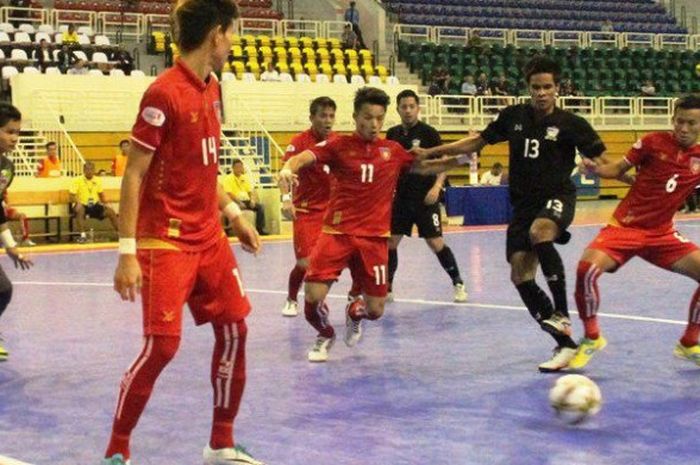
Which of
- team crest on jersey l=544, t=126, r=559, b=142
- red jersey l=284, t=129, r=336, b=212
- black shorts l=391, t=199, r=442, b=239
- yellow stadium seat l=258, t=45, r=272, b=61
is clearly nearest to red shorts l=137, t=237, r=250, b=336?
team crest on jersey l=544, t=126, r=559, b=142

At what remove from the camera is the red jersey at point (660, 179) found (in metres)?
7.32

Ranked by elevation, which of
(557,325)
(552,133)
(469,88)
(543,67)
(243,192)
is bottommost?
(557,325)

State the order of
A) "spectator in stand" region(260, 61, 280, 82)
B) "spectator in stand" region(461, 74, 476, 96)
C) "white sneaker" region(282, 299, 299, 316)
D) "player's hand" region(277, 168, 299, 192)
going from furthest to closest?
"spectator in stand" region(461, 74, 476, 96)
"spectator in stand" region(260, 61, 280, 82)
"white sneaker" region(282, 299, 299, 316)
"player's hand" region(277, 168, 299, 192)

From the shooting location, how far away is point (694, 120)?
23.6 feet

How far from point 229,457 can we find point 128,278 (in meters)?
1.01

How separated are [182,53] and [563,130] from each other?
3.51m

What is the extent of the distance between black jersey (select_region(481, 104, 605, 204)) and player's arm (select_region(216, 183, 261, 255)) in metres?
2.98

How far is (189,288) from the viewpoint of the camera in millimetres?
4805

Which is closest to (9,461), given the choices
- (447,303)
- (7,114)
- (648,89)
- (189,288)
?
(189,288)

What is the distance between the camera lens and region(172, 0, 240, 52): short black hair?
4.68 m

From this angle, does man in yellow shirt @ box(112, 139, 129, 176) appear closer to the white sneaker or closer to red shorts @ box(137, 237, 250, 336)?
the white sneaker

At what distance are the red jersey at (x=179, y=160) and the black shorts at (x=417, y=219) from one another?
6.51 meters

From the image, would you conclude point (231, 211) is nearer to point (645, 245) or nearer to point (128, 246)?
A: point (128, 246)

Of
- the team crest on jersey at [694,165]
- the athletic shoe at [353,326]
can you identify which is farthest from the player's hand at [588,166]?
the athletic shoe at [353,326]
